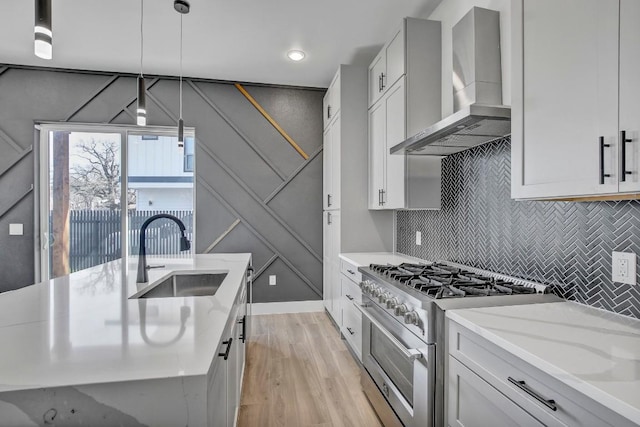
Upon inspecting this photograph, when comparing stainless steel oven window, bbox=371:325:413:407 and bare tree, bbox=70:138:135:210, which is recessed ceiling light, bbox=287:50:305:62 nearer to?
bare tree, bbox=70:138:135:210

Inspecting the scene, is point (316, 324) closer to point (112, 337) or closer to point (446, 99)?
point (446, 99)

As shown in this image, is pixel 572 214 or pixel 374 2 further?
pixel 374 2

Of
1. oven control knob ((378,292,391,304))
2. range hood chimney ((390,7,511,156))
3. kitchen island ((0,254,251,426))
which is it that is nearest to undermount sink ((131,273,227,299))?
kitchen island ((0,254,251,426))

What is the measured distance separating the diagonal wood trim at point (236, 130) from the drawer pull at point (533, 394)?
3.51 metres

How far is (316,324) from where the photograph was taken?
12.4ft

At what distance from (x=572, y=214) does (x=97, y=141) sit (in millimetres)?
4596

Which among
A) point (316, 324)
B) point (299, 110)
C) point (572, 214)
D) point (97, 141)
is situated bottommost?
point (316, 324)

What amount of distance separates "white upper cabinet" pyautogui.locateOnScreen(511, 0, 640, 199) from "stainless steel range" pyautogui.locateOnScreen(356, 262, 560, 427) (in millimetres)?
523

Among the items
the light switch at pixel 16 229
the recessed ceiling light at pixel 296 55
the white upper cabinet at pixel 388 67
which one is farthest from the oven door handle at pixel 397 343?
the light switch at pixel 16 229

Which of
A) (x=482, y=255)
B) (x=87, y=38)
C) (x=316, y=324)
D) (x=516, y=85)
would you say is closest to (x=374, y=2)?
(x=516, y=85)

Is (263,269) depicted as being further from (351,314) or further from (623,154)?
(623,154)

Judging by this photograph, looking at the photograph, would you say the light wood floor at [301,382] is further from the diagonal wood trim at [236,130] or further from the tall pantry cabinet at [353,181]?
the diagonal wood trim at [236,130]

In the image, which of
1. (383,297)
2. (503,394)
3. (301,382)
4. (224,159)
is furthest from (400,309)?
(224,159)

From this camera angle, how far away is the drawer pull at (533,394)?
0.93 meters
